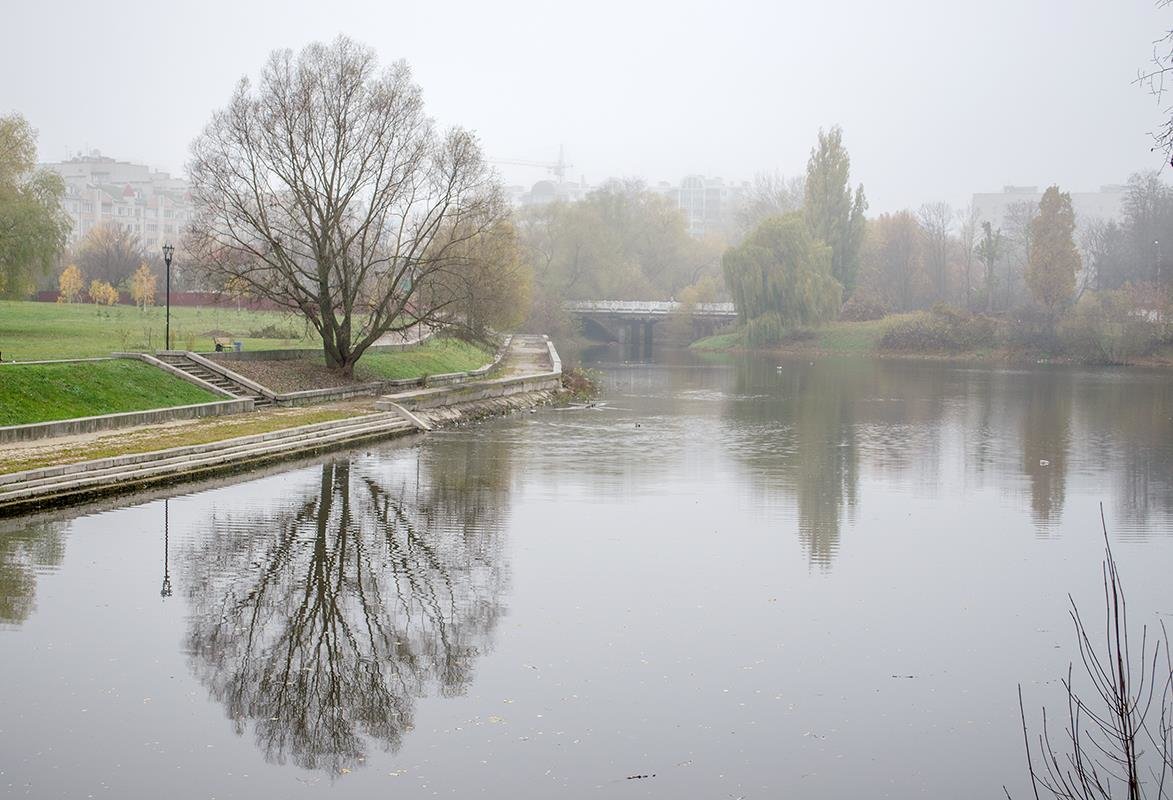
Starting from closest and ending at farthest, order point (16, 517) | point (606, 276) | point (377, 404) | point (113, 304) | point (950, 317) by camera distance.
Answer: point (16, 517) < point (377, 404) < point (113, 304) < point (950, 317) < point (606, 276)

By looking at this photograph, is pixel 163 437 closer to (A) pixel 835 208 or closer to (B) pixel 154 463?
(B) pixel 154 463

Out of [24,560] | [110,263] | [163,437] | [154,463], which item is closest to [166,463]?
[154,463]

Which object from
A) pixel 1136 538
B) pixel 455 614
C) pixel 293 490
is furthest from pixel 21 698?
pixel 1136 538

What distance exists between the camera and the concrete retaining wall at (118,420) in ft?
79.7

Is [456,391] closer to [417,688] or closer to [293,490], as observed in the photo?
[293,490]

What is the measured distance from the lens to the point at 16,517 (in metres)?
19.3

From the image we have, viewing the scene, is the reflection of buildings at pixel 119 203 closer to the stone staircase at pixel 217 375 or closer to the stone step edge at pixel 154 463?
the stone staircase at pixel 217 375

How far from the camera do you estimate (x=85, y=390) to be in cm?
2902

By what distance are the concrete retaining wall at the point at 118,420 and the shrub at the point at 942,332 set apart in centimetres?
6801

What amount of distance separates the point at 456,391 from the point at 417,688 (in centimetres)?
2940

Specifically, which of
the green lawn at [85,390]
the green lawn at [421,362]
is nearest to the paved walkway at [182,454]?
the green lawn at [85,390]

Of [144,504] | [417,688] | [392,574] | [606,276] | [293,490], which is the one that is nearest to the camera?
[417,688]

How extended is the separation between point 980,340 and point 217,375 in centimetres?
6819

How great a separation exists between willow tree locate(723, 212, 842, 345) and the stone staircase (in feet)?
188
